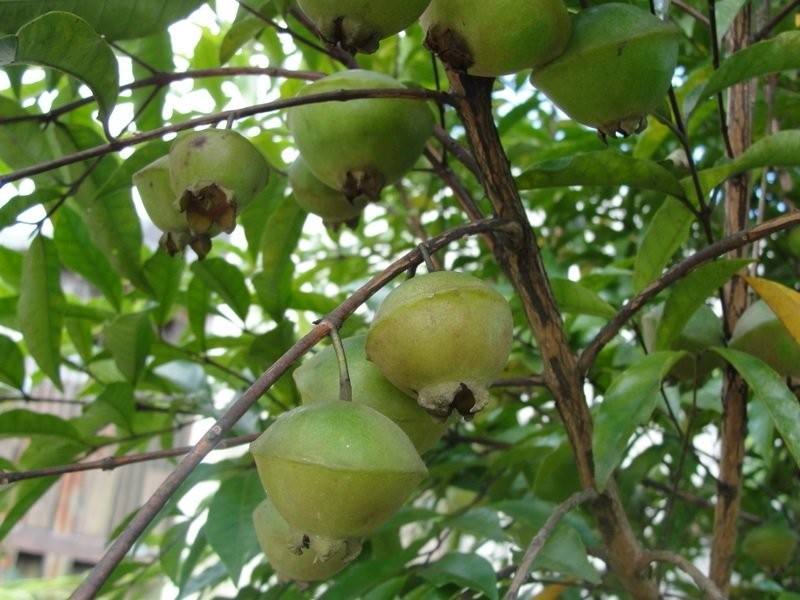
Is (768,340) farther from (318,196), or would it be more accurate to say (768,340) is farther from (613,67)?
(318,196)

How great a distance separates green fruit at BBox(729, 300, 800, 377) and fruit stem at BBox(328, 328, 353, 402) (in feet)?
2.05

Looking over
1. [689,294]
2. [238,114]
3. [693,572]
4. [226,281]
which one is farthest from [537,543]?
[226,281]

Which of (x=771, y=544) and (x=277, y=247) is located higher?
(x=277, y=247)

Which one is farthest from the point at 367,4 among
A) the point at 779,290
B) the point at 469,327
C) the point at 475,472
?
the point at 475,472

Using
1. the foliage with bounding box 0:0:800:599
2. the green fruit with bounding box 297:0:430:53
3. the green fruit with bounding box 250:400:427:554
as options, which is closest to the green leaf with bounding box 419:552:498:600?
the foliage with bounding box 0:0:800:599

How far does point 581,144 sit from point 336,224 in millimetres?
660

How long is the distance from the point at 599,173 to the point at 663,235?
23 cm

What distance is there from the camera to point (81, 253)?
150 cm

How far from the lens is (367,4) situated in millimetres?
720

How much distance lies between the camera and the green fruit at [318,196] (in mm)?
1066

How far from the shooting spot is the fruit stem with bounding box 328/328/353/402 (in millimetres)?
704

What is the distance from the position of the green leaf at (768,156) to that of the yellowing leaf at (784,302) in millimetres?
136

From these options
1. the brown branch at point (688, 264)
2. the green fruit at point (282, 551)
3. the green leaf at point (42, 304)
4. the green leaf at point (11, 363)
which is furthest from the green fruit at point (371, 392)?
the green leaf at point (11, 363)

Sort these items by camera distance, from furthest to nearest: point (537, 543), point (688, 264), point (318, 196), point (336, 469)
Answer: point (318, 196), point (688, 264), point (537, 543), point (336, 469)
